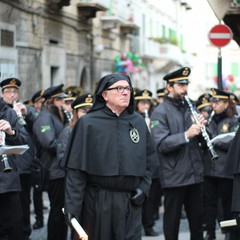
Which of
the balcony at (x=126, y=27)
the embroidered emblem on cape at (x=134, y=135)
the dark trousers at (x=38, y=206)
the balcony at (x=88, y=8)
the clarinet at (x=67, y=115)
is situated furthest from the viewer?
the balcony at (x=126, y=27)

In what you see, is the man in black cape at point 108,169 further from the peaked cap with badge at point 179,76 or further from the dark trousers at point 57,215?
the dark trousers at point 57,215

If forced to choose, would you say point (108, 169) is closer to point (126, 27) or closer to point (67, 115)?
point (67, 115)

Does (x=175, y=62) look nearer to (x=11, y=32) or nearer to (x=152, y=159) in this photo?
(x=11, y=32)

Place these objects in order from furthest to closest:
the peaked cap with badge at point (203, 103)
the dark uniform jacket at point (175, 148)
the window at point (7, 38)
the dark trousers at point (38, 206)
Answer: the window at point (7, 38), the peaked cap with badge at point (203, 103), the dark trousers at point (38, 206), the dark uniform jacket at point (175, 148)

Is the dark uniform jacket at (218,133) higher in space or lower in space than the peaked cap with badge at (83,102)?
lower

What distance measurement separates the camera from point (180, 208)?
29.7 ft

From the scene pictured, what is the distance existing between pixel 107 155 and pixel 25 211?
4.39 metres

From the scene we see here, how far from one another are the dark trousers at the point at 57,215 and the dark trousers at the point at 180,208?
123cm

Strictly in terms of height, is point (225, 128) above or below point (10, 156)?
above

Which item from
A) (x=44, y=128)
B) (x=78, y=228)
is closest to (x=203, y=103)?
(x=44, y=128)

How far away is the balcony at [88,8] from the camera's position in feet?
82.5

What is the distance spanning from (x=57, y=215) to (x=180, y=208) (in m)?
1.45

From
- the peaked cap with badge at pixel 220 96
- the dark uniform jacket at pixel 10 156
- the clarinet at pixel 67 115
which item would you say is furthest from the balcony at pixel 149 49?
the dark uniform jacket at pixel 10 156

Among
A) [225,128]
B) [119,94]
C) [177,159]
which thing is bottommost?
[177,159]
